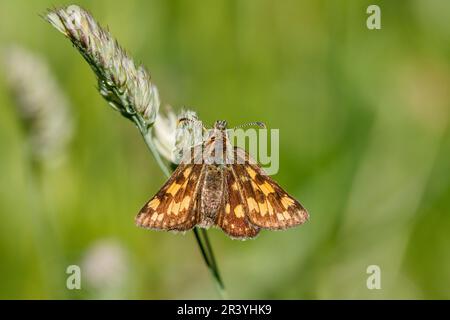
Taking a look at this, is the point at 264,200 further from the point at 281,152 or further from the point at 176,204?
the point at 281,152

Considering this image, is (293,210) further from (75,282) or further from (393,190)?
(393,190)

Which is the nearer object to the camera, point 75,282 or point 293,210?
point 293,210

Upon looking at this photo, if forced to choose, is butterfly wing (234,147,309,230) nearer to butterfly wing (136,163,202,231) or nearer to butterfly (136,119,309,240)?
butterfly (136,119,309,240)

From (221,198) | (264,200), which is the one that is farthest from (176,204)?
(264,200)

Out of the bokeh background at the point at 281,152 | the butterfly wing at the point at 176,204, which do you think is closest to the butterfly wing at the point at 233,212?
the butterfly wing at the point at 176,204

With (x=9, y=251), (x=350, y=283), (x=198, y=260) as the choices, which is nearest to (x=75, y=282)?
(x=9, y=251)

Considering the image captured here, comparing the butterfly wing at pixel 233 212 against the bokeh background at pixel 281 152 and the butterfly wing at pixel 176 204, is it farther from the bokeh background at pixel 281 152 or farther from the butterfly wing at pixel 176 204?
the bokeh background at pixel 281 152
